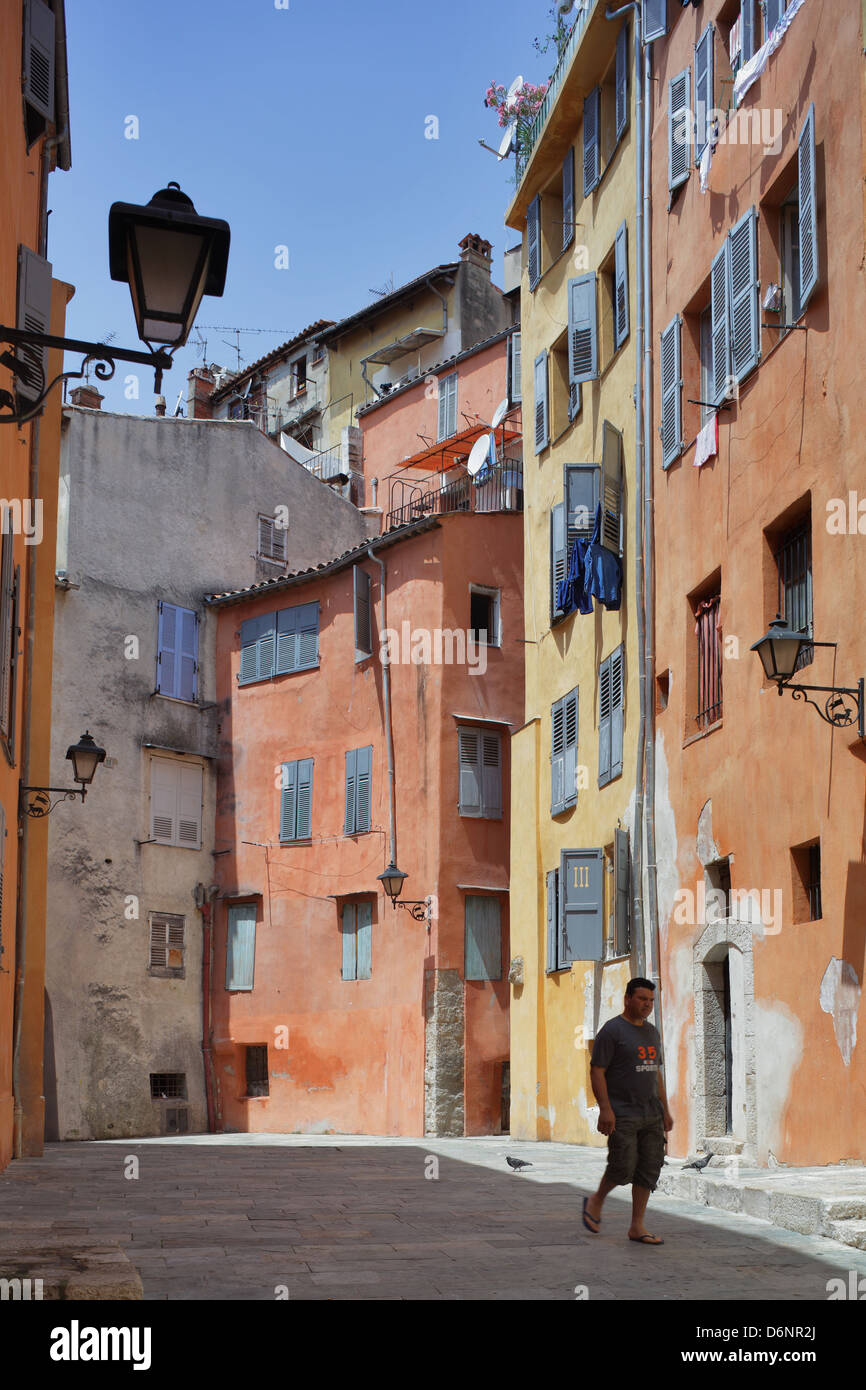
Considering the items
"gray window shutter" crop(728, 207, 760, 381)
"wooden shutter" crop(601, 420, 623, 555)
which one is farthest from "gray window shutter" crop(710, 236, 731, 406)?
"wooden shutter" crop(601, 420, 623, 555)

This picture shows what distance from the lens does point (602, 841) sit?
1939cm

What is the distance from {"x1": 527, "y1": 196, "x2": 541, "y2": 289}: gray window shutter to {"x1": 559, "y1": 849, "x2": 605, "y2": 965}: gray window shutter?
29.9 feet

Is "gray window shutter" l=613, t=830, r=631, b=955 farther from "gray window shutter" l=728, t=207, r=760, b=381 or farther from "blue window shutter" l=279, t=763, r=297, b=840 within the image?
"blue window shutter" l=279, t=763, r=297, b=840

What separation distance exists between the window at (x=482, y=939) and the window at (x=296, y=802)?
12.2 feet

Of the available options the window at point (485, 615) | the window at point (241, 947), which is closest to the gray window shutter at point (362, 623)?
the window at point (485, 615)

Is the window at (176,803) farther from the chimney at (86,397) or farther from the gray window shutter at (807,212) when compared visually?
the gray window shutter at (807,212)

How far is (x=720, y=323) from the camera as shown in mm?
15289

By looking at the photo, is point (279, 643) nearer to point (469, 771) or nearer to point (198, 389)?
point (469, 771)

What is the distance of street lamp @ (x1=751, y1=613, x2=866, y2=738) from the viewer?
11.1 meters

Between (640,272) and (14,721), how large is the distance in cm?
857

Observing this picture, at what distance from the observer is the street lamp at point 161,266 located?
6.18 metres

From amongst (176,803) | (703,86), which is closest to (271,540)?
(176,803)
